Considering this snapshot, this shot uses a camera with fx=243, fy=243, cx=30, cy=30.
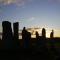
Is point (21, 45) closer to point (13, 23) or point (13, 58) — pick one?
point (13, 23)

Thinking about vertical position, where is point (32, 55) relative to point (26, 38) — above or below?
below

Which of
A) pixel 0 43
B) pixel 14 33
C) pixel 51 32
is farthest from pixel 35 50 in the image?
pixel 51 32

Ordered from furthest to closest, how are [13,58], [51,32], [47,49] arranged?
[51,32], [47,49], [13,58]

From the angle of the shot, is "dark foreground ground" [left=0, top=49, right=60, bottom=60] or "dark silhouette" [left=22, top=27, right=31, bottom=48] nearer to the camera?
"dark foreground ground" [left=0, top=49, right=60, bottom=60]

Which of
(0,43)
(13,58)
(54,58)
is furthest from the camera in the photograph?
(0,43)

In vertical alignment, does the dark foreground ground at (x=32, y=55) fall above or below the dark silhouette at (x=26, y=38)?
below

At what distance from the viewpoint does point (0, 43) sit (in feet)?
128

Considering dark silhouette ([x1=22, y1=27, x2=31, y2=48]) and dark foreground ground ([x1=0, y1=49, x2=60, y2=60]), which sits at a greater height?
dark silhouette ([x1=22, y1=27, x2=31, y2=48])

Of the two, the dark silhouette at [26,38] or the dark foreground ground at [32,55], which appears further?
the dark silhouette at [26,38]

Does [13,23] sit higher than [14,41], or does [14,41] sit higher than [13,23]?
[13,23]

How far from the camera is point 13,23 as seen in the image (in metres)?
44.4

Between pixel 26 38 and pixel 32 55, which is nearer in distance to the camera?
pixel 32 55

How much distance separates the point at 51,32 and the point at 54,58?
31866mm

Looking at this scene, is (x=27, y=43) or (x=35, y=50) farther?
(x=27, y=43)
